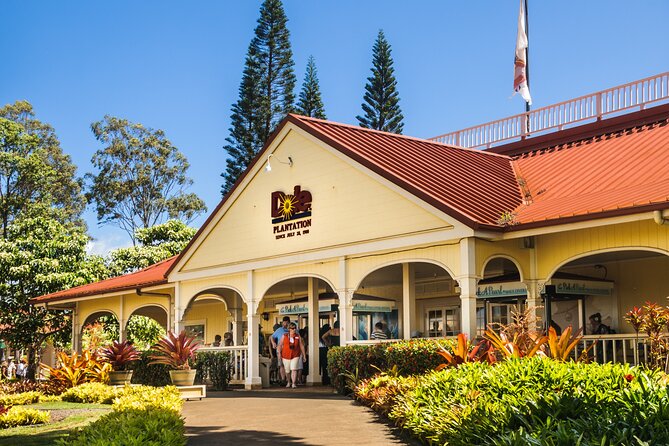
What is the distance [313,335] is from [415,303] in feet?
9.67

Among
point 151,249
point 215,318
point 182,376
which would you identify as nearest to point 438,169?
point 182,376

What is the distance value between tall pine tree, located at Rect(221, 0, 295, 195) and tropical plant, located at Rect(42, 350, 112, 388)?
87.2 ft

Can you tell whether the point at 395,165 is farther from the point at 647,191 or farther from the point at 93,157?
the point at 93,157

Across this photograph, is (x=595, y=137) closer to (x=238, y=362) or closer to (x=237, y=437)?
(x=238, y=362)

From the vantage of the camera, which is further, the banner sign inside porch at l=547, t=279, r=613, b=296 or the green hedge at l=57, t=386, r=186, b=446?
the banner sign inside porch at l=547, t=279, r=613, b=296

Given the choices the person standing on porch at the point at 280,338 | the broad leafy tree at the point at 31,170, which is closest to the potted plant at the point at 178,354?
the person standing on porch at the point at 280,338

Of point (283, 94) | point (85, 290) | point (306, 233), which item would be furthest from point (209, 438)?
point (283, 94)

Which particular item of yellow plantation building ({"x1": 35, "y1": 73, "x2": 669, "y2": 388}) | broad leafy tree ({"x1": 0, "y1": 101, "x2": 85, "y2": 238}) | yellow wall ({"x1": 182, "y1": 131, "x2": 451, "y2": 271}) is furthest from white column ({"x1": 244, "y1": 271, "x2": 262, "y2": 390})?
broad leafy tree ({"x1": 0, "y1": 101, "x2": 85, "y2": 238})

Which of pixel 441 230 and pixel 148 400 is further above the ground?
pixel 441 230

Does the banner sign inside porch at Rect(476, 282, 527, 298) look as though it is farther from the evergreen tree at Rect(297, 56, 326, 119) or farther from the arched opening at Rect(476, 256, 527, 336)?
the evergreen tree at Rect(297, 56, 326, 119)

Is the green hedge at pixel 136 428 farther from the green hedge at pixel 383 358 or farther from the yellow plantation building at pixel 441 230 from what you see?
the yellow plantation building at pixel 441 230

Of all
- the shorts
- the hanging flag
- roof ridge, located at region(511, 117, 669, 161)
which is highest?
the hanging flag

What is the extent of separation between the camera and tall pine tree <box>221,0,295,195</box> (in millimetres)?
47062

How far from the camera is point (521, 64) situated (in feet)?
95.6
